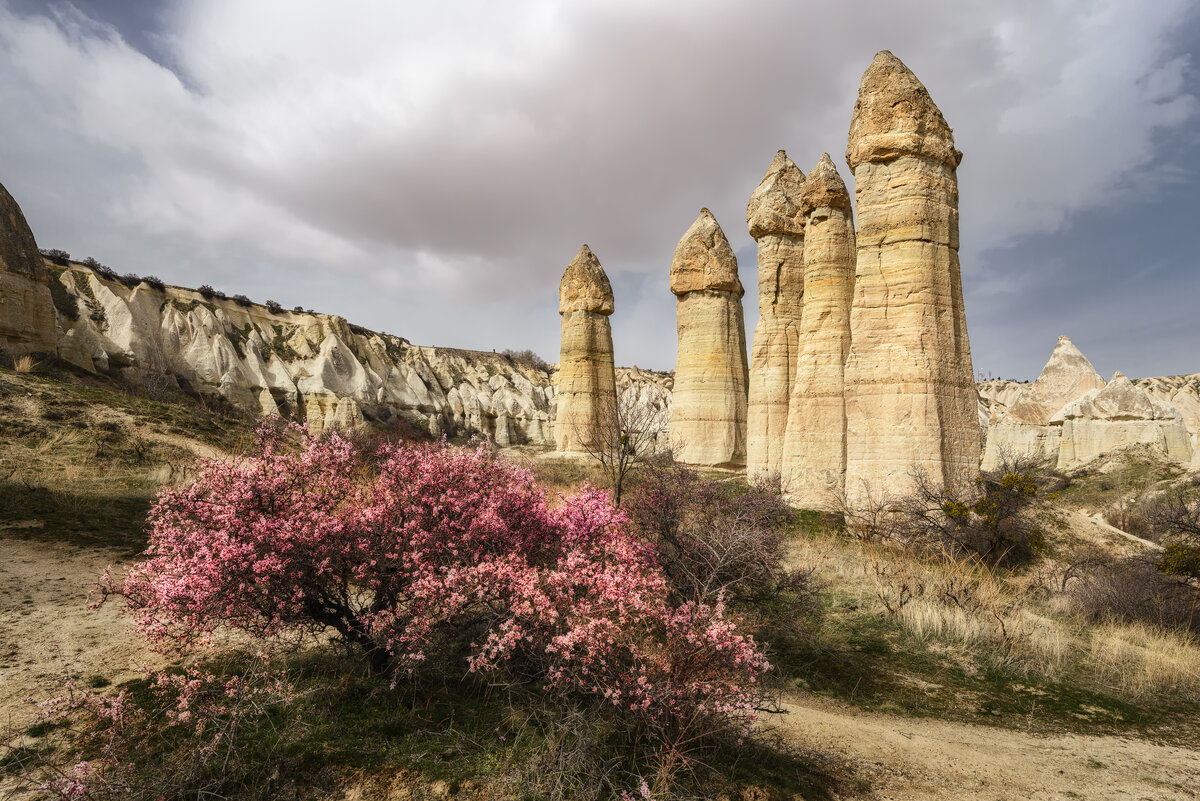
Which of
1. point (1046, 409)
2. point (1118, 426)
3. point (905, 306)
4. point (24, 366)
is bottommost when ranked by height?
point (1118, 426)

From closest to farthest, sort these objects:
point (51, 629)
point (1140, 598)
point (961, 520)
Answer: point (51, 629) < point (1140, 598) < point (961, 520)

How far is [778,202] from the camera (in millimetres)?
17688

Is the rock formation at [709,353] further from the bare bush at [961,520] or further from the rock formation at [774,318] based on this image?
the bare bush at [961,520]

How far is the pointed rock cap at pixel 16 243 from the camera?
2098 cm

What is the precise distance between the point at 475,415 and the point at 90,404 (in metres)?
29.7

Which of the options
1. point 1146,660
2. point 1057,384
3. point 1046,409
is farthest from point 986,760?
point 1057,384

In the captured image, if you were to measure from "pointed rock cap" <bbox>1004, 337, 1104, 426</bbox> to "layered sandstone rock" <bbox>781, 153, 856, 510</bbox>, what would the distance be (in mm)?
26466

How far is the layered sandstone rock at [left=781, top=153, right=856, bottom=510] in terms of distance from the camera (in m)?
14.6

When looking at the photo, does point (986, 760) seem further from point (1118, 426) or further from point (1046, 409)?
point (1046, 409)

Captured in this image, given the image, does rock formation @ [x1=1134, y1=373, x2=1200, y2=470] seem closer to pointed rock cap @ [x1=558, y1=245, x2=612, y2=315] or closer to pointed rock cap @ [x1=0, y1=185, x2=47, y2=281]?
pointed rock cap @ [x1=558, y1=245, x2=612, y2=315]

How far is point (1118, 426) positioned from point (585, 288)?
24.6 meters

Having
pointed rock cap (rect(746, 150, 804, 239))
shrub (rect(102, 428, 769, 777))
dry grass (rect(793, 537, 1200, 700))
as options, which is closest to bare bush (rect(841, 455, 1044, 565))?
dry grass (rect(793, 537, 1200, 700))

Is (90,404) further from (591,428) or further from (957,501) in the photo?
(957,501)

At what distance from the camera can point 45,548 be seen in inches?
305
